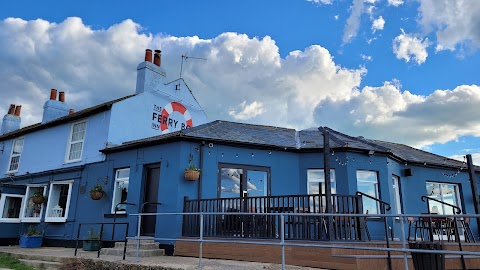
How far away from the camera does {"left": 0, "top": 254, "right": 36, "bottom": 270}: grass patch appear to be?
8.36 meters

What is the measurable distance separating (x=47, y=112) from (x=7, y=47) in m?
3.48

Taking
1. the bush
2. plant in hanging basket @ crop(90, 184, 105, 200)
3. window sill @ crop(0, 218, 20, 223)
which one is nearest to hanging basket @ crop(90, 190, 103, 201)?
plant in hanging basket @ crop(90, 184, 105, 200)

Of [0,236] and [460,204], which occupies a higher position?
[460,204]

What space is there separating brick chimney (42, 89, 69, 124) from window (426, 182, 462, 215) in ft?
56.5

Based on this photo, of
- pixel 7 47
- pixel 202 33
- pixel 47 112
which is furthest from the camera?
pixel 47 112

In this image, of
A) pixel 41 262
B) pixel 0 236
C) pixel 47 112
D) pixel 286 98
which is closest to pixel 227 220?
pixel 41 262

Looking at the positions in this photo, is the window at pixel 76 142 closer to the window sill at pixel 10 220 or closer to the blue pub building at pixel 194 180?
the blue pub building at pixel 194 180

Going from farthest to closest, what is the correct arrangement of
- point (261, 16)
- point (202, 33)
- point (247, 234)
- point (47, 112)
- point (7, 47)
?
point (47, 112) → point (7, 47) → point (202, 33) → point (261, 16) → point (247, 234)

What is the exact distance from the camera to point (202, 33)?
11914 mm

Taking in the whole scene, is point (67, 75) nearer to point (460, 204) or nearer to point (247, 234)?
point (247, 234)

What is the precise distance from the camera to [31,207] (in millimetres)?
14039

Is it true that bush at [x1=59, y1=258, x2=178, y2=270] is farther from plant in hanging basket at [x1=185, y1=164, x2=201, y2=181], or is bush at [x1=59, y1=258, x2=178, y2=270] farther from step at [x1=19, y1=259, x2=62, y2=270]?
plant in hanging basket at [x1=185, y1=164, x2=201, y2=181]

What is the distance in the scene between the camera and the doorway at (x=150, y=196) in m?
10.4

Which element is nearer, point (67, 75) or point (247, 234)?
point (247, 234)
